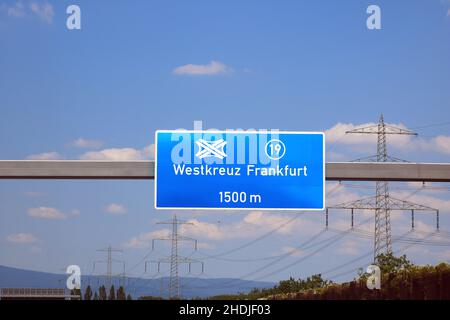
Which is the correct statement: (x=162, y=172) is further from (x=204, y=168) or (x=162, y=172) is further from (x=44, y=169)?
(x=44, y=169)

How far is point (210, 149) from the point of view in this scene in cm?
2869

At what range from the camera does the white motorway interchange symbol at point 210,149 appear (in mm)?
28578

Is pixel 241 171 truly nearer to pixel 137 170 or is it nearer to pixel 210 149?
pixel 210 149

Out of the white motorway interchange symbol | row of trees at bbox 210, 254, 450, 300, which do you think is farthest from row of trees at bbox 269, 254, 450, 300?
the white motorway interchange symbol

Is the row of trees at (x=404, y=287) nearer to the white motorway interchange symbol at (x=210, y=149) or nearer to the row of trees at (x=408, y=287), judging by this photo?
the row of trees at (x=408, y=287)

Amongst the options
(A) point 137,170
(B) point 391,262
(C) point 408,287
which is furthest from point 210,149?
(B) point 391,262

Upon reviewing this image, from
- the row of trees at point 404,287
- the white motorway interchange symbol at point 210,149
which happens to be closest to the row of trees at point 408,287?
the row of trees at point 404,287

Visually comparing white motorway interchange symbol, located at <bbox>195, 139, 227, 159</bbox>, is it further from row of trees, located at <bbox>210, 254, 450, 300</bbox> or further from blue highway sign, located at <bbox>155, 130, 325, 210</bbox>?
row of trees, located at <bbox>210, 254, 450, 300</bbox>

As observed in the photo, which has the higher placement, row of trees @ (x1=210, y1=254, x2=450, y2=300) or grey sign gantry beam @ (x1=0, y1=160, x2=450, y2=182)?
grey sign gantry beam @ (x1=0, y1=160, x2=450, y2=182)

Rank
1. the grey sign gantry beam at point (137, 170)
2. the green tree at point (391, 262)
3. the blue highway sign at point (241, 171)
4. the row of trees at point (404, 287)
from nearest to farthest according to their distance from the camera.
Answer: the blue highway sign at point (241, 171) → the grey sign gantry beam at point (137, 170) → the row of trees at point (404, 287) → the green tree at point (391, 262)

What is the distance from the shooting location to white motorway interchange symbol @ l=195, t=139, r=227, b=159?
28.6 meters

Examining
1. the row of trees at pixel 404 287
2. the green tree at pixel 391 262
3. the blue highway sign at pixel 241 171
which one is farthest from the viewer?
the green tree at pixel 391 262

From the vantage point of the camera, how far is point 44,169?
101 feet
